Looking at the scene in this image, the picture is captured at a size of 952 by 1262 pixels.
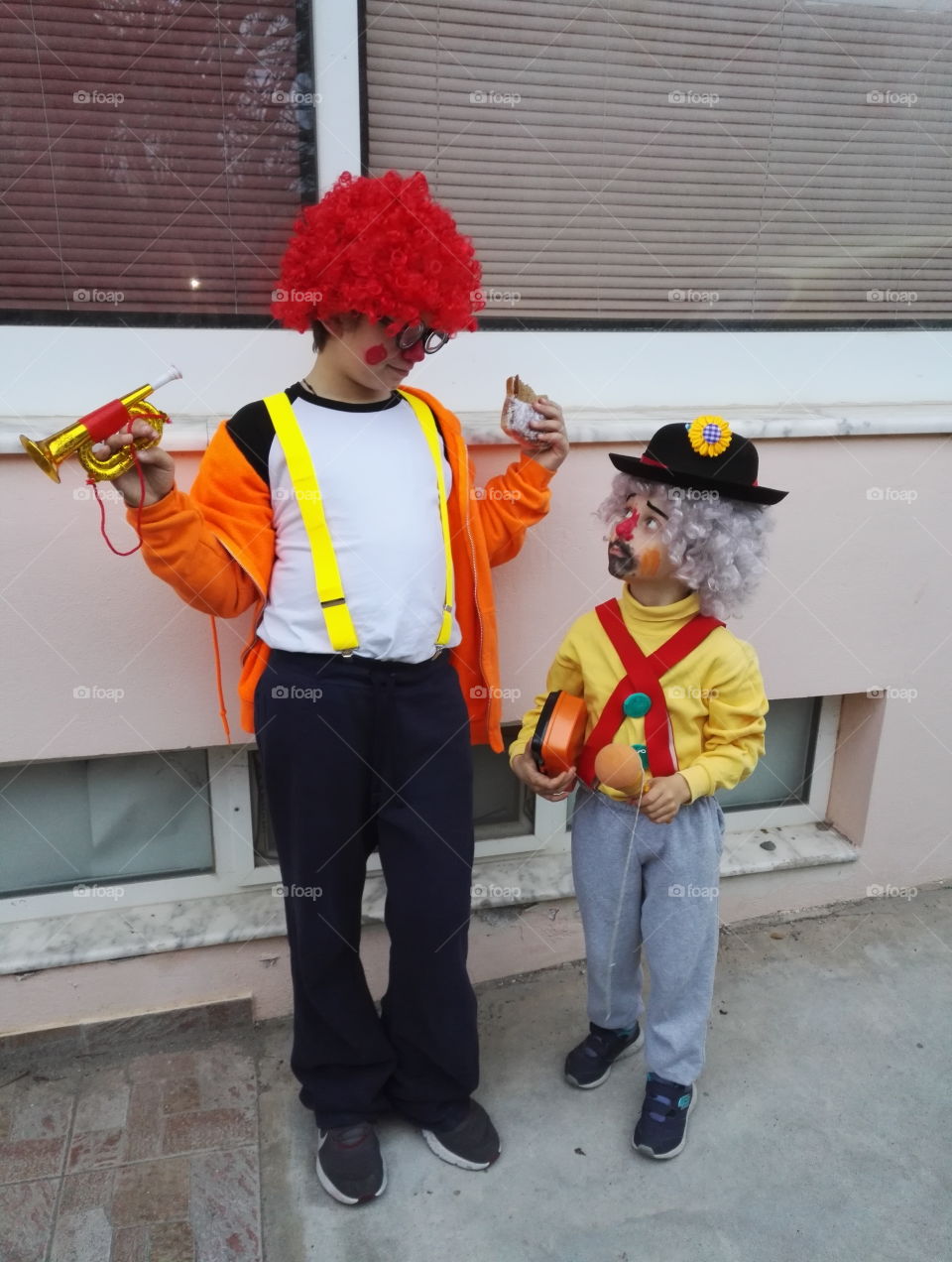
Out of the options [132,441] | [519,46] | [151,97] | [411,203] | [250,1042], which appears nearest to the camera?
[132,441]

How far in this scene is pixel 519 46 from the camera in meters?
2.41

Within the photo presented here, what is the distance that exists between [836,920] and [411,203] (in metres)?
2.37

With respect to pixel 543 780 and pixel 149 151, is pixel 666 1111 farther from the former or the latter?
pixel 149 151

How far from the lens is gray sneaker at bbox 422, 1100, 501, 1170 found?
2225 mm

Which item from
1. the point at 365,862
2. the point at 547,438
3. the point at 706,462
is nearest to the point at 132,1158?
the point at 365,862

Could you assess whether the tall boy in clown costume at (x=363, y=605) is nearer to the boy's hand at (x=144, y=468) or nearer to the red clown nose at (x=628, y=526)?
the boy's hand at (x=144, y=468)

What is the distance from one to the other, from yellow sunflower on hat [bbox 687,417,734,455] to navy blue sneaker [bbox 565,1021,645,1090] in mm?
1404

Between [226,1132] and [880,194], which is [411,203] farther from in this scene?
[226,1132]

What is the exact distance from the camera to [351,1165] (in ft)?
7.07

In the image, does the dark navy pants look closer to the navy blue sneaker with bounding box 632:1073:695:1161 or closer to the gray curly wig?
the navy blue sneaker with bounding box 632:1073:695:1161

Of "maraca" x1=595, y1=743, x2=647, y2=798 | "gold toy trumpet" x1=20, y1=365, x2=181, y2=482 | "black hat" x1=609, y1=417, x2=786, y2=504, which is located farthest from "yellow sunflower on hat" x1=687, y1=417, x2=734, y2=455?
"gold toy trumpet" x1=20, y1=365, x2=181, y2=482

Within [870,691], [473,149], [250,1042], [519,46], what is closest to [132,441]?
[473,149]

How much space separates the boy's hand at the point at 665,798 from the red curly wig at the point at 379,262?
968 millimetres

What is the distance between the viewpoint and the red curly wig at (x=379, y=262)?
184cm
